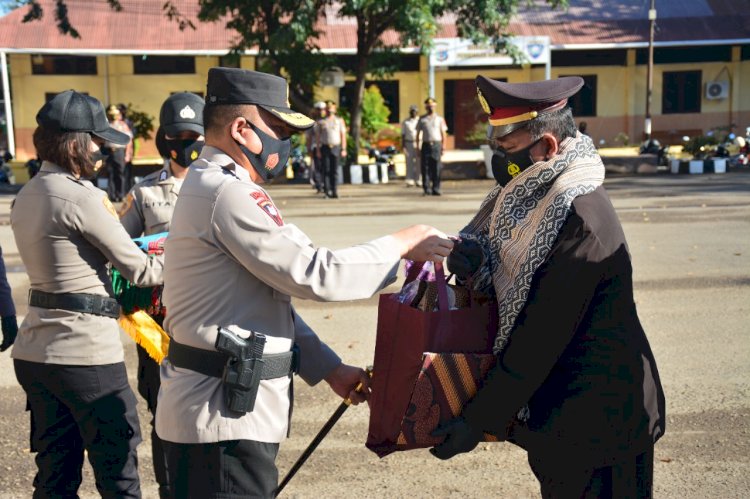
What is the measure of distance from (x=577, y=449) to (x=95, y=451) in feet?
6.56

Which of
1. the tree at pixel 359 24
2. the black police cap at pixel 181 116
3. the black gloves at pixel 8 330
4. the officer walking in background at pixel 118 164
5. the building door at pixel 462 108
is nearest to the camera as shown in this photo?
the black gloves at pixel 8 330

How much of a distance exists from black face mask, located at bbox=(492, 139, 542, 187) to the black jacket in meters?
0.25

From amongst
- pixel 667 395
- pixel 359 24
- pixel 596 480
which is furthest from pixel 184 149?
pixel 359 24

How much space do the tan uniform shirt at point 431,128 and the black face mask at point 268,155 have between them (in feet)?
54.2

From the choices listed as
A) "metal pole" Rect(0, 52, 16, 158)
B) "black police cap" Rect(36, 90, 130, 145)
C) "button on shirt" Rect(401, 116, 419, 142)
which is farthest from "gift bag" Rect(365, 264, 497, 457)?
"metal pole" Rect(0, 52, 16, 158)

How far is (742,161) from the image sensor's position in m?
25.9

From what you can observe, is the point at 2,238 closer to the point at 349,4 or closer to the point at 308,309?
Answer: the point at 308,309

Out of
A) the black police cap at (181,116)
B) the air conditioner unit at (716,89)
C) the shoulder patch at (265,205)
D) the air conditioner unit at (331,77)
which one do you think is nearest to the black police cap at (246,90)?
the shoulder patch at (265,205)

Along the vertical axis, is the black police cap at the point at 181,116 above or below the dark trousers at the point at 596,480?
above

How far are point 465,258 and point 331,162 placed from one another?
657 inches

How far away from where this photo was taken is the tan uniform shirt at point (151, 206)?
477cm

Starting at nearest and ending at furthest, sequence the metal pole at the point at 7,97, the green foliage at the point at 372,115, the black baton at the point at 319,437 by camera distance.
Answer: the black baton at the point at 319,437 < the metal pole at the point at 7,97 < the green foliage at the point at 372,115

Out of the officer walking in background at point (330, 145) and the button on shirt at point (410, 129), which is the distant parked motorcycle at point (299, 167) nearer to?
the button on shirt at point (410, 129)

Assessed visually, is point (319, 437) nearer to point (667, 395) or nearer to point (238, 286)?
point (238, 286)
